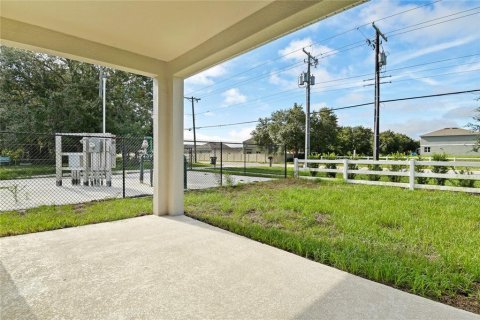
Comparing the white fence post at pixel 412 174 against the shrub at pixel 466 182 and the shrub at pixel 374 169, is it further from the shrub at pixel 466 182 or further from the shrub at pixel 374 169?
the shrub at pixel 374 169

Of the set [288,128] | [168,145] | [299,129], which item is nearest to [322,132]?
[299,129]

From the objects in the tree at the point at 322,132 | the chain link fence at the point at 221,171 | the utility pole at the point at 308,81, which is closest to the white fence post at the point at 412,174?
the chain link fence at the point at 221,171

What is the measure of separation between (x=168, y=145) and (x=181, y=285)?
266 centimetres

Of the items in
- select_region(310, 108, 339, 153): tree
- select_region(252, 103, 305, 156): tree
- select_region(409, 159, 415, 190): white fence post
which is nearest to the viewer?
select_region(409, 159, 415, 190): white fence post

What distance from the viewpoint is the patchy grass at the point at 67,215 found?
3.56 metres

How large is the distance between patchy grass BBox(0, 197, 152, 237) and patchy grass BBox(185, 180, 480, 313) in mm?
1063

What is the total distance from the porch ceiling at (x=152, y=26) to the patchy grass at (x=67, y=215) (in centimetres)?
231

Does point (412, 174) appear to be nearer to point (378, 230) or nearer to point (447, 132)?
point (378, 230)

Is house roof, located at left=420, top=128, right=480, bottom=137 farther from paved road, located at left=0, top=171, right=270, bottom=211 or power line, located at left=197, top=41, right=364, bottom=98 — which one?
paved road, located at left=0, top=171, right=270, bottom=211

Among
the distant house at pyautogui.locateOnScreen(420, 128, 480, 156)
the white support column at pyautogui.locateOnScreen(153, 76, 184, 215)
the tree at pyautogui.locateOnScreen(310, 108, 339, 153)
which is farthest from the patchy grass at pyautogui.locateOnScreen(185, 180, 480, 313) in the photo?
the distant house at pyautogui.locateOnScreen(420, 128, 480, 156)

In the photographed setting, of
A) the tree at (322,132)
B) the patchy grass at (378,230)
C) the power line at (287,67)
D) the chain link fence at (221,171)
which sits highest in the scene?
the power line at (287,67)

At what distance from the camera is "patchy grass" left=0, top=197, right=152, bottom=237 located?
3.56m

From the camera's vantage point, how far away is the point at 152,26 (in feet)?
9.44

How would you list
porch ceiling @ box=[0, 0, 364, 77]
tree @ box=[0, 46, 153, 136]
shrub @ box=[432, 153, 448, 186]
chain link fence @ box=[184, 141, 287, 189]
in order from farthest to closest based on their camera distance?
tree @ box=[0, 46, 153, 136], chain link fence @ box=[184, 141, 287, 189], shrub @ box=[432, 153, 448, 186], porch ceiling @ box=[0, 0, 364, 77]
